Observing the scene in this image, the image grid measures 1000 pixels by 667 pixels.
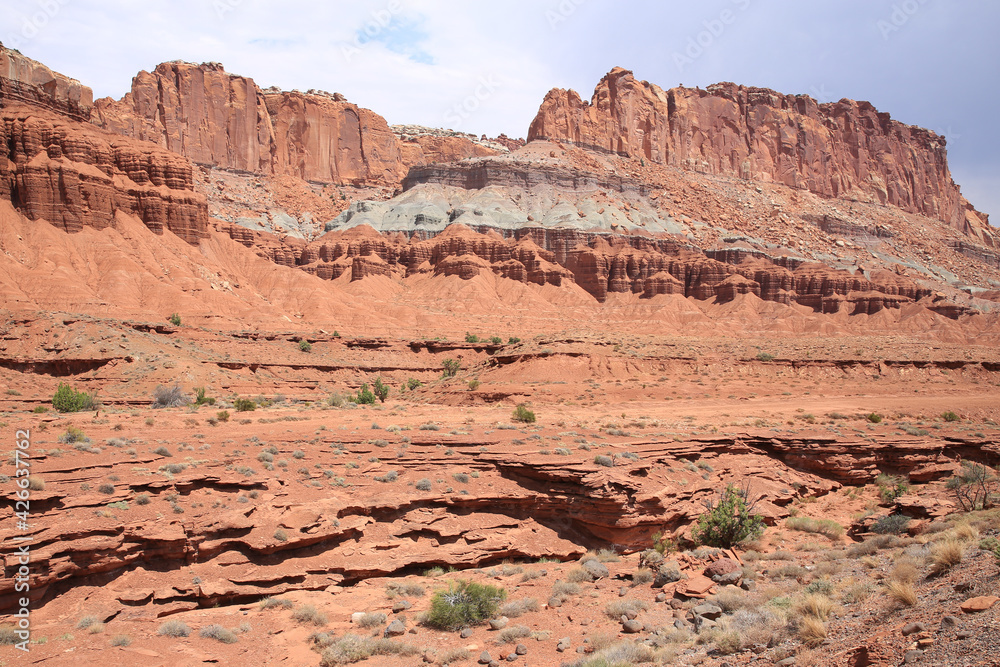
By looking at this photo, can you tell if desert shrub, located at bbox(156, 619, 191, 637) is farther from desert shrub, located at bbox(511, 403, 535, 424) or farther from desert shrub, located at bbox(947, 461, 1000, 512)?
desert shrub, located at bbox(947, 461, 1000, 512)

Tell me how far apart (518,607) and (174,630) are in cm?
629

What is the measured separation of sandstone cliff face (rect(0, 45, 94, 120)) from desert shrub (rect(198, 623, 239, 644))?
7332 cm

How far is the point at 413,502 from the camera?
51.4ft

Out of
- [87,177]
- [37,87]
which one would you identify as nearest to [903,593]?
[87,177]

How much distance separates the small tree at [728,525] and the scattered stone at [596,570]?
3.06 m

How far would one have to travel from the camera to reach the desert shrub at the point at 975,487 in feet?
49.8

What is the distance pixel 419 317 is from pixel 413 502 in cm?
5977

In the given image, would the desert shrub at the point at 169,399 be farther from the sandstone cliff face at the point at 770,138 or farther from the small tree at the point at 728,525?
the sandstone cliff face at the point at 770,138

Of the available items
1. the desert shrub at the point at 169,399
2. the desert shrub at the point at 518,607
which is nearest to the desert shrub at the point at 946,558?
the desert shrub at the point at 518,607

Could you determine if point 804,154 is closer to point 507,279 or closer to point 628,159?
point 628,159

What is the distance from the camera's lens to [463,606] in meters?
12.3

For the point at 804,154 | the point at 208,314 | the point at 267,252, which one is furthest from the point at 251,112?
the point at 804,154

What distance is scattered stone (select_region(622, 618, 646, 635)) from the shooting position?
11500 mm

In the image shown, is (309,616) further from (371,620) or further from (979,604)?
(979,604)
